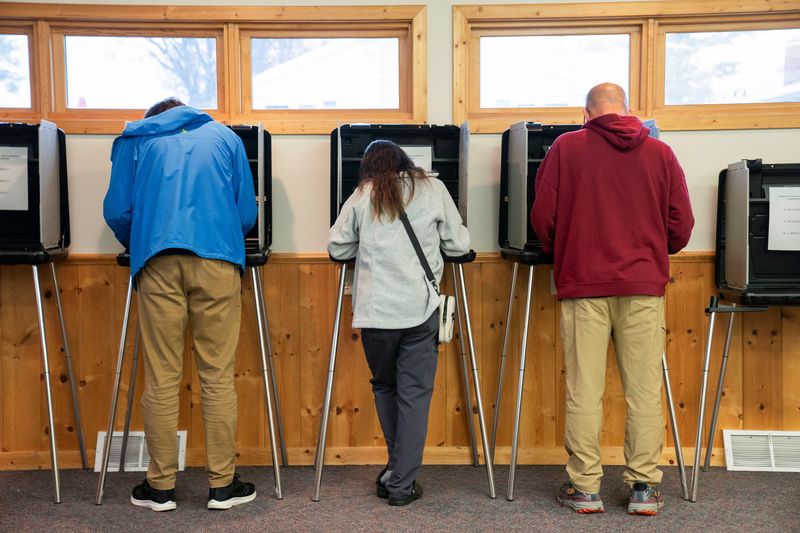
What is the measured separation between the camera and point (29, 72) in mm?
3457

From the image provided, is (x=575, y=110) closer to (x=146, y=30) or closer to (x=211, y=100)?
(x=211, y=100)

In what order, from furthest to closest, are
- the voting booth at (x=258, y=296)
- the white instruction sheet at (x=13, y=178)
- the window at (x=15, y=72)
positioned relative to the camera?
the window at (x=15, y=72), the white instruction sheet at (x=13, y=178), the voting booth at (x=258, y=296)

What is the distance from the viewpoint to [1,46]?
136 inches

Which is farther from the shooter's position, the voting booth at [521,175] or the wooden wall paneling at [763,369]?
the wooden wall paneling at [763,369]

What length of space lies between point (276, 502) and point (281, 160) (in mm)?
1472

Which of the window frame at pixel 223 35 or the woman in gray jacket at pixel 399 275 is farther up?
the window frame at pixel 223 35

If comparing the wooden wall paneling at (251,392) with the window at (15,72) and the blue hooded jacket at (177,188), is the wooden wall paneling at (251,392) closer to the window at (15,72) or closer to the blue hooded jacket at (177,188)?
the blue hooded jacket at (177,188)

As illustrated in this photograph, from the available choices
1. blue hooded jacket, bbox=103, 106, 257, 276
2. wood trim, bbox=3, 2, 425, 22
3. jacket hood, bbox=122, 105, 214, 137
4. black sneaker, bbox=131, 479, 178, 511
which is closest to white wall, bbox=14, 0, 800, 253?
wood trim, bbox=3, 2, 425, 22

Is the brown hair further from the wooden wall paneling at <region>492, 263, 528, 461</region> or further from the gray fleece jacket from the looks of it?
the wooden wall paneling at <region>492, 263, 528, 461</region>

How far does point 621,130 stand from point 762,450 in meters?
1.65

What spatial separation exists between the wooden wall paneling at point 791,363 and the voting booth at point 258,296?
2255 mm

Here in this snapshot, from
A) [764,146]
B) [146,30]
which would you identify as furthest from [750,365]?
[146,30]

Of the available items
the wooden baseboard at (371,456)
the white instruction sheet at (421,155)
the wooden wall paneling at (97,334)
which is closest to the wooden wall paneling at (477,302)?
the wooden baseboard at (371,456)

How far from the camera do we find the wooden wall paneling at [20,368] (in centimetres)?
336
